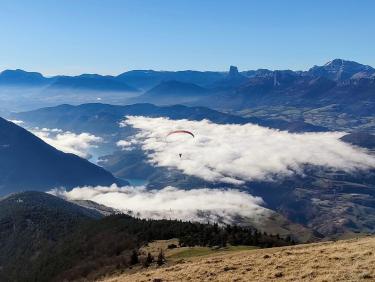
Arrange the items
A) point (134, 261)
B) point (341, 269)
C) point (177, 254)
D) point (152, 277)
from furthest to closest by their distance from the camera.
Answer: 1. point (177, 254)
2. point (134, 261)
3. point (152, 277)
4. point (341, 269)

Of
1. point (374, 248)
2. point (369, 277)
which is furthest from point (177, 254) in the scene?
point (369, 277)

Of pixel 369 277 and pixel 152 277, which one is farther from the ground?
pixel 369 277

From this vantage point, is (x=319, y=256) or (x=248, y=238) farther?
(x=248, y=238)

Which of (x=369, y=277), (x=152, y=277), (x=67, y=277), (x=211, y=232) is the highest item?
(x=369, y=277)

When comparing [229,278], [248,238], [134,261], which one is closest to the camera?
[229,278]

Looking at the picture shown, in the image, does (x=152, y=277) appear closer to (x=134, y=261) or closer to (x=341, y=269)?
(x=341, y=269)

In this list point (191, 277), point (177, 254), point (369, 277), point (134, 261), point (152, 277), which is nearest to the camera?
point (369, 277)

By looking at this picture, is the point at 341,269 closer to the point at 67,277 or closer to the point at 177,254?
the point at 177,254

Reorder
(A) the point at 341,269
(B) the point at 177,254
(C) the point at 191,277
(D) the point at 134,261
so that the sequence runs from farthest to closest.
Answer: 1. (B) the point at 177,254
2. (D) the point at 134,261
3. (C) the point at 191,277
4. (A) the point at 341,269

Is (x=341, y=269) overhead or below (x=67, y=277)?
overhead

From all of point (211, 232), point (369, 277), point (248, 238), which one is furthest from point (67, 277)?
point (369, 277)
